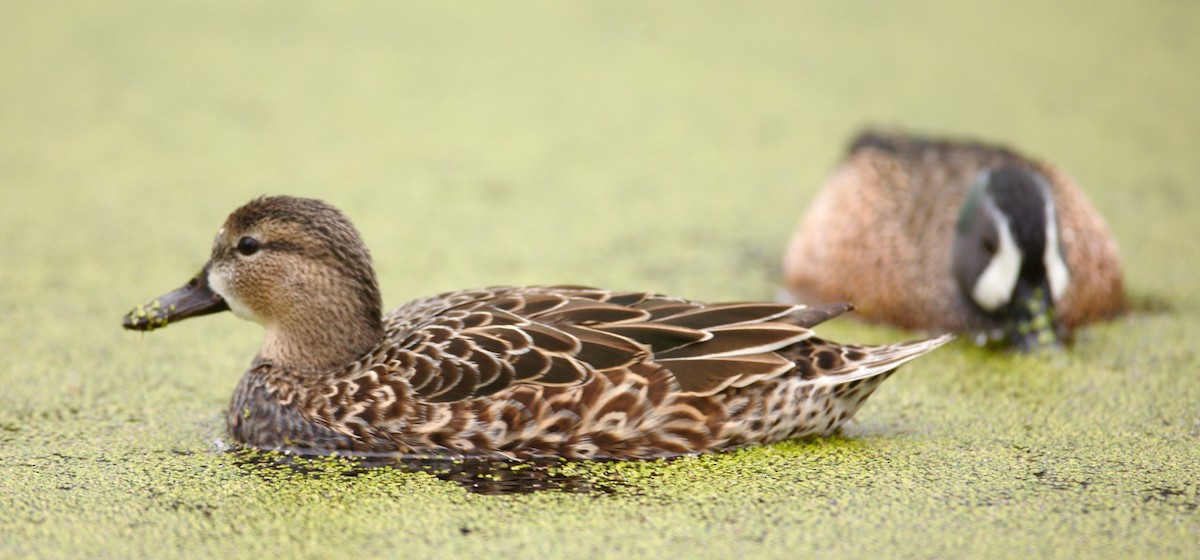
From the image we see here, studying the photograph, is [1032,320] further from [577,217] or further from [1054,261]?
[577,217]

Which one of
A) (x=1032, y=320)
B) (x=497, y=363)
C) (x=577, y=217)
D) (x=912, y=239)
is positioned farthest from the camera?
(x=577, y=217)

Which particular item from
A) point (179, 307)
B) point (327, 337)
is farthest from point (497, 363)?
point (179, 307)

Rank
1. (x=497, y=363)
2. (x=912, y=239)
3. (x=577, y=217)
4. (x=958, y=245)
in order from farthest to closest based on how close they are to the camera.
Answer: (x=577, y=217), (x=912, y=239), (x=958, y=245), (x=497, y=363)

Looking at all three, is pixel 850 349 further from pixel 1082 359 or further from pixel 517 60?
pixel 517 60

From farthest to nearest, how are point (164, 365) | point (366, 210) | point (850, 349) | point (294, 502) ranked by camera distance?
point (366, 210)
point (164, 365)
point (850, 349)
point (294, 502)

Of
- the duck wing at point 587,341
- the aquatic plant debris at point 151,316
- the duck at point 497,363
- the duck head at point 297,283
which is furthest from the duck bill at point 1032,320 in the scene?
the aquatic plant debris at point 151,316

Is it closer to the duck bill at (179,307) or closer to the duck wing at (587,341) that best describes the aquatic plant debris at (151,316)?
the duck bill at (179,307)

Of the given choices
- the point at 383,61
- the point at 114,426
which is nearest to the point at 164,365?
the point at 114,426
